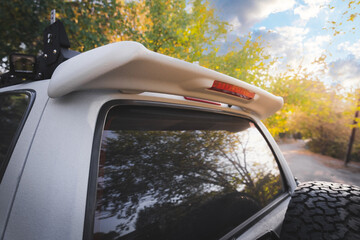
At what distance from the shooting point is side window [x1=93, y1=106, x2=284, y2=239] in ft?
2.63

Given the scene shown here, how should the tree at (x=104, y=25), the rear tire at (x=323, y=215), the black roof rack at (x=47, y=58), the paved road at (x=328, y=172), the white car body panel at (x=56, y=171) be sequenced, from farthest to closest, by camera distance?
the paved road at (x=328, y=172)
the tree at (x=104, y=25)
the black roof rack at (x=47, y=58)
the rear tire at (x=323, y=215)
the white car body panel at (x=56, y=171)

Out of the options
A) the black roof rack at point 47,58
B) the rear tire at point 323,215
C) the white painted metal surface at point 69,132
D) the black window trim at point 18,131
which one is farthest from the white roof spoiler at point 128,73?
the rear tire at point 323,215

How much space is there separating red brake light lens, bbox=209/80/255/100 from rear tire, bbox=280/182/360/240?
0.77 meters

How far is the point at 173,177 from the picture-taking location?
39.1 inches

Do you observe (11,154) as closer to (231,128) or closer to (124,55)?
(124,55)

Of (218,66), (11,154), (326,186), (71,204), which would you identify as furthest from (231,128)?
(218,66)

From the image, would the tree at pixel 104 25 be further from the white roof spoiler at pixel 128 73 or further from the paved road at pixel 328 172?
the paved road at pixel 328 172

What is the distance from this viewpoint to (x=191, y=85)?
0.95 metres

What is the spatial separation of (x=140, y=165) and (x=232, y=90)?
65cm

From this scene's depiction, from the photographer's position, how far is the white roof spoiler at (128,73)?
0.68m

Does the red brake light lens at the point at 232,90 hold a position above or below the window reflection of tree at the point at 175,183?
above

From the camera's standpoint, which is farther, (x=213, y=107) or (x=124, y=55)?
(x=213, y=107)

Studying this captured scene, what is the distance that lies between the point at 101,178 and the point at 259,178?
1.14 meters

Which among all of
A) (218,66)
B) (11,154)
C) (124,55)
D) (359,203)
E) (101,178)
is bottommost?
(359,203)
